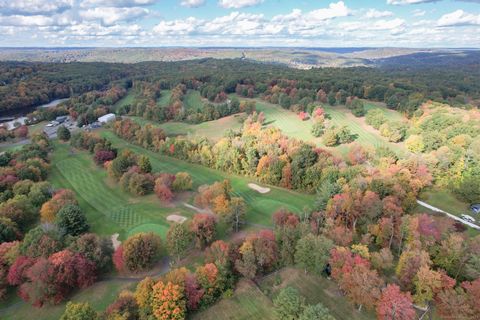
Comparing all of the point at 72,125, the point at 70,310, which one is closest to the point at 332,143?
the point at 70,310

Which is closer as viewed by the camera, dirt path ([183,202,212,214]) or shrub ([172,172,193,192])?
dirt path ([183,202,212,214])

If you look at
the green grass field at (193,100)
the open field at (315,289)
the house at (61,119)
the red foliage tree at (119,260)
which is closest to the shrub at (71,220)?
the red foliage tree at (119,260)

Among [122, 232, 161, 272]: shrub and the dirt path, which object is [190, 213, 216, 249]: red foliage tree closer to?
[122, 232, 161, 272]: shrub

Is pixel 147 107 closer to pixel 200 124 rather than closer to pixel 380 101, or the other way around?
pixel 200 124

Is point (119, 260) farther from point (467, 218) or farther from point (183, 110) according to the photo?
point (183, 110)

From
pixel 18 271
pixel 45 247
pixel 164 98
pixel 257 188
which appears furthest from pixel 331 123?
Result: pixel 18 271

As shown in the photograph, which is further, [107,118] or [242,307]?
[107,118]

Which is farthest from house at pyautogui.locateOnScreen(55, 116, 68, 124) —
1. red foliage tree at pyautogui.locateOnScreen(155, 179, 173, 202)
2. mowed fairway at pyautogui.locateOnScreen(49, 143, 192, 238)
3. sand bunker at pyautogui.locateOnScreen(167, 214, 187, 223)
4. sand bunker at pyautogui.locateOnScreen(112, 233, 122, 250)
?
sand bunker at pyautogui.locateOnScreen(167, 214, 187, 223)

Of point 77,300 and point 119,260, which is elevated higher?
point 119,260
